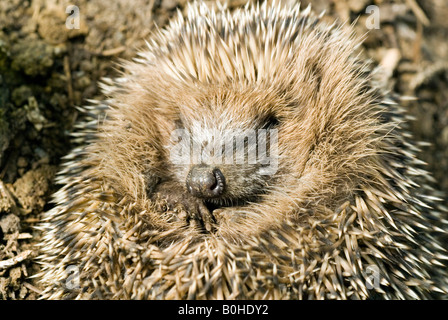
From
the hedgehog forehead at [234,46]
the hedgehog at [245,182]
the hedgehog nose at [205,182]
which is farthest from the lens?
the hedgehog forehead at [234,46]

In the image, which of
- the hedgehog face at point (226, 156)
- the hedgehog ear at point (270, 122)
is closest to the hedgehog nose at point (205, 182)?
the hedgehog face at point (226, 156)

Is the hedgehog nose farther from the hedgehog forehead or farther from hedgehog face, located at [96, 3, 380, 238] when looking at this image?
the hedgehog forehead

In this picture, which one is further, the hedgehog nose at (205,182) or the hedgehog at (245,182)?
the hedgehog nose at (205,182)

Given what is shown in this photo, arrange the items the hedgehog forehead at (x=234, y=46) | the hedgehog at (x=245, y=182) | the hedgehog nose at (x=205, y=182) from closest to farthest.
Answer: the hedgehog at (x=245, y=182)
the hedgehog nose at (x=205, y=182)
the hedgehog forehead at (x=234, y=46)

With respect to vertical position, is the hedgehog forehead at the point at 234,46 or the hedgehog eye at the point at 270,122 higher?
the hedgehog forehead at the point at 234,46

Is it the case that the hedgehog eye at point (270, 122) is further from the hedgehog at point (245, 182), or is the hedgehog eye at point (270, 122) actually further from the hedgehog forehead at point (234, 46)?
the hedgehog forehead at point (234, 46)

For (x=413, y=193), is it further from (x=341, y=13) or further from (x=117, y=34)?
(x=117, y=34)
